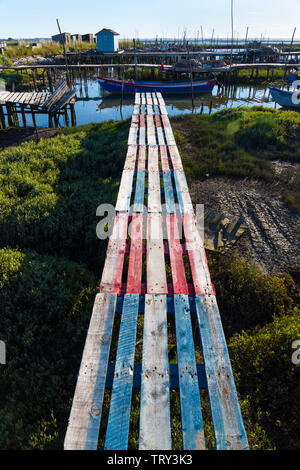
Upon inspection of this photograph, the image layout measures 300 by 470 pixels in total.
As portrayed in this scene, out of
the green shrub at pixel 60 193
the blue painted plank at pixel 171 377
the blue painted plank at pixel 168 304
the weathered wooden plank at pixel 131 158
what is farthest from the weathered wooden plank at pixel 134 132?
the blue painted plank at pixel 171 377

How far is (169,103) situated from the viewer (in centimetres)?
2411

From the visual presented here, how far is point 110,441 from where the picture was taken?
6.42 feet

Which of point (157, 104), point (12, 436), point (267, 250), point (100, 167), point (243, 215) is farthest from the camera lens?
point (157, 104)

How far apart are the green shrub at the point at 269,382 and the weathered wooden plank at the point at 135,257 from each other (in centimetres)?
157

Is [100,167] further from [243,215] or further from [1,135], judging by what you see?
[1,135]

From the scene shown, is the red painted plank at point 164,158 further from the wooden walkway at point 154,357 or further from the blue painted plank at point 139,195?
the wooden walkway at point 154,357

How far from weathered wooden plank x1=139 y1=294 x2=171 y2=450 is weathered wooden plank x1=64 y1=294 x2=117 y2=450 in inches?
14.4

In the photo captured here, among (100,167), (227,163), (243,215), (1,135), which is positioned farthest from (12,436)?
(1,135)

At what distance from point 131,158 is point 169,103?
818 inches

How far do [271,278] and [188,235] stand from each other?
67.2 inches

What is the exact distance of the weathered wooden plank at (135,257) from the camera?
316cm

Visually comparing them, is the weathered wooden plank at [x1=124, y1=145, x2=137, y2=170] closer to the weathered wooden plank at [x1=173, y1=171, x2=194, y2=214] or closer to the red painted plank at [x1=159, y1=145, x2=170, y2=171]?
the red painted plank at [x1=159, y1=145, x2=170, y2=171]

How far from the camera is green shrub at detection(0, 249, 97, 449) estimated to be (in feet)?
9.21

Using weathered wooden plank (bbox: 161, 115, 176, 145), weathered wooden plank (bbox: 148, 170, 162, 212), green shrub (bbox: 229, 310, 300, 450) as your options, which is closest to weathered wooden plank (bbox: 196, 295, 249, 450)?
green shrub (bbox: 229, 310, 300, 450)
